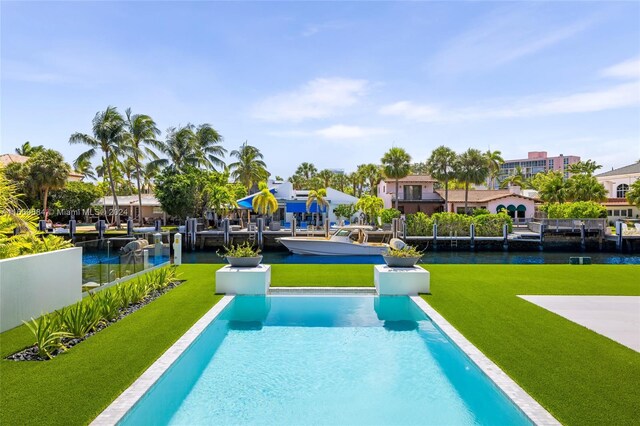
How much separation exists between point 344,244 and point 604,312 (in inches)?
689

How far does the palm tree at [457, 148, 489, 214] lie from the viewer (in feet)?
150

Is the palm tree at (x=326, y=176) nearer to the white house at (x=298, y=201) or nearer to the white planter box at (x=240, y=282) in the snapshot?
the white house at (x=298, y=201)

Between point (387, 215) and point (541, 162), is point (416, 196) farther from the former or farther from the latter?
point (541, 162)

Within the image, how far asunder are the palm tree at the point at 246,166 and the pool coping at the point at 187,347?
45.3 m

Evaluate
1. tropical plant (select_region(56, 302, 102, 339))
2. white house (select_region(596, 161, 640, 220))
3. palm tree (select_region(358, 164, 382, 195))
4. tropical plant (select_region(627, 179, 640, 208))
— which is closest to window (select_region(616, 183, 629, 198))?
white house (select_region(596, 161, 640, 220))

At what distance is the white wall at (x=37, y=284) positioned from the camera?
7.16m

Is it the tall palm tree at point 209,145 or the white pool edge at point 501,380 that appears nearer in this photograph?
the white pool edge at point 501,380

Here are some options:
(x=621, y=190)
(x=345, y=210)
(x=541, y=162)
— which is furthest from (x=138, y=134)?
(x=541, y=162)

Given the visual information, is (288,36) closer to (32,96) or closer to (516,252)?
(32,96)

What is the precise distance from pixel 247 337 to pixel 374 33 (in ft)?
36.6

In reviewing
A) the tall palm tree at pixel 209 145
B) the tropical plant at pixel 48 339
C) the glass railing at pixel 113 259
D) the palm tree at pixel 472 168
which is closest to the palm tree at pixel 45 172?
the tall palm tree at pixel 209 145

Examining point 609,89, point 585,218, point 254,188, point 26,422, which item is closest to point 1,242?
point 26,422

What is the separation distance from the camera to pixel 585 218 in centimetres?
3447

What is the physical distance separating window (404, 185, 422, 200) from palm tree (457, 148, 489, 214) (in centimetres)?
457
